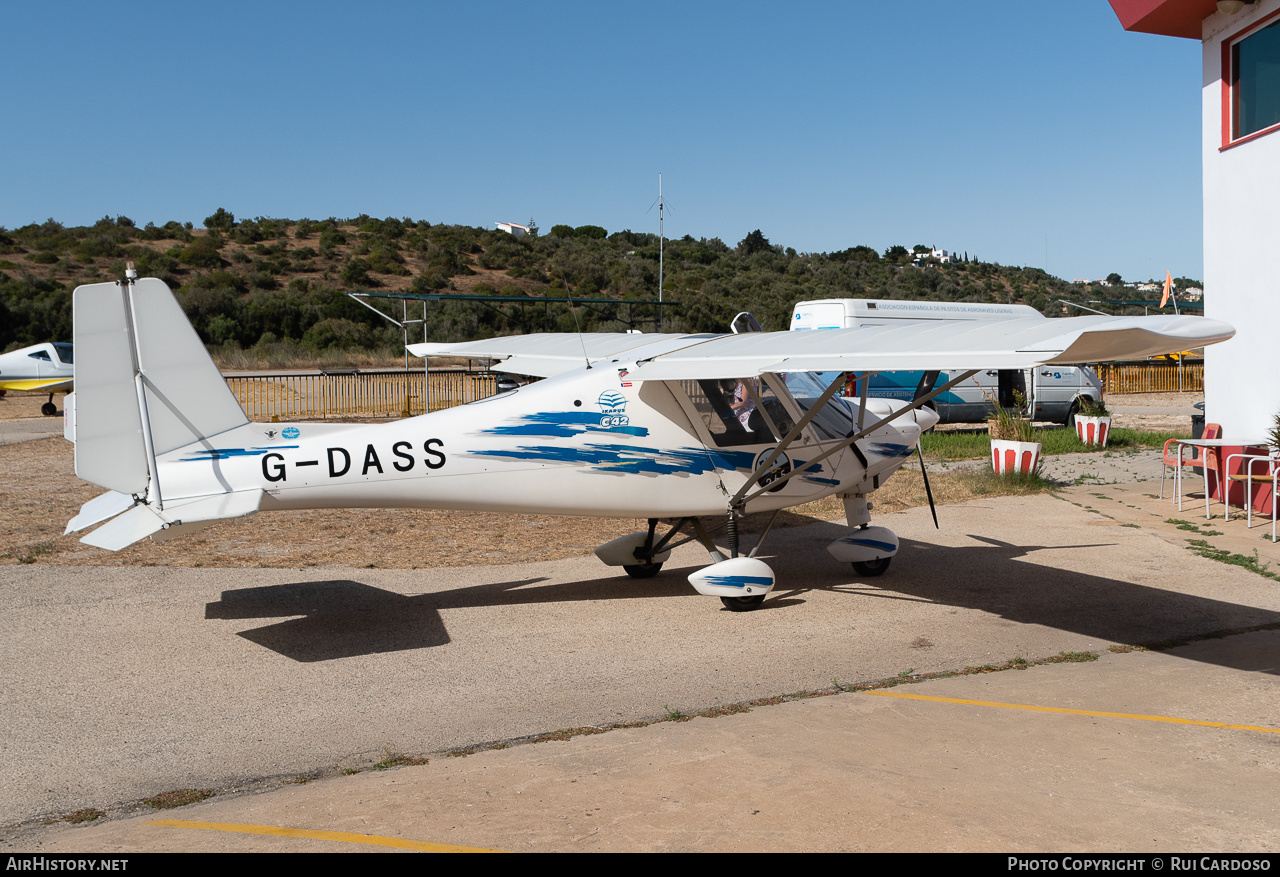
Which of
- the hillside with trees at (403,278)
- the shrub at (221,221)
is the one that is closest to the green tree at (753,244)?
the hillside with trees at (403,278)

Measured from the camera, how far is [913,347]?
601cm

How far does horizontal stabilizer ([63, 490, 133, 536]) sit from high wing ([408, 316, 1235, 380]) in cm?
371

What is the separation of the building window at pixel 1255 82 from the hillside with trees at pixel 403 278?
100ft

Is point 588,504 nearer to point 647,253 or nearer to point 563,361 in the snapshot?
point 563,361

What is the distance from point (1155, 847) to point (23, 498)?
13800mm

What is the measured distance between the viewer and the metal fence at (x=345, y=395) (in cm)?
2702

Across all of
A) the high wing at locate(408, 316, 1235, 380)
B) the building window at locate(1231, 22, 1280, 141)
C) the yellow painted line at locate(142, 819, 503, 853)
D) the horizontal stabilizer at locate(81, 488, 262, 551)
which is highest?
the building window at locate(1231, 22, 1280, 141)

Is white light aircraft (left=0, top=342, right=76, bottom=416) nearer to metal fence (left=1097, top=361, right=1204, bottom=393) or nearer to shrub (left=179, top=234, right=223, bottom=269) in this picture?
shrub (left=179, top=234, right=223, bottom=269)

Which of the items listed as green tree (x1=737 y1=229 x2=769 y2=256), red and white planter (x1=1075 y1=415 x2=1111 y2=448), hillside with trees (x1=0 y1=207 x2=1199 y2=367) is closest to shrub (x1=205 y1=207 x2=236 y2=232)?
hillside with trees (x1=0 y1=207 x2=1199 y2=367)

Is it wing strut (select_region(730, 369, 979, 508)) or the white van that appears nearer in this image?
wing strut (select_region(730, 369, 979, 508))

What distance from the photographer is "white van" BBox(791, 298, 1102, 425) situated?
64.7ft

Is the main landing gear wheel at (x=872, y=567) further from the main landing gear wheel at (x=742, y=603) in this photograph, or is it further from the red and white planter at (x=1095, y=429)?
the red and white planter at (x=1095, y=429)

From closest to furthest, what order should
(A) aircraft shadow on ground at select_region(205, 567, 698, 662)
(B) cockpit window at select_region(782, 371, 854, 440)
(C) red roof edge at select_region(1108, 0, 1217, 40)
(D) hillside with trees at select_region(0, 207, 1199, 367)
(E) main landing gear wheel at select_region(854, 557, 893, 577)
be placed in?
1. (A) aircraft shadow on ground at select_region(205, 567, 698, 662)
2. (B) cockpit window at select_region(782, 371, 854, 440)
3. (E) main landing gear wheel at select_region(854, 557, 893, 577)
4. (C) red roof edge at select_region(1108, 0, 1217, 40)
5. (D) hillside with trees at select_region(0, 207, 1199, 367)
